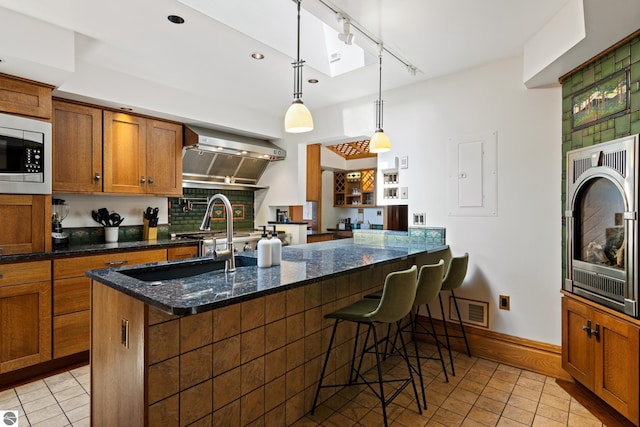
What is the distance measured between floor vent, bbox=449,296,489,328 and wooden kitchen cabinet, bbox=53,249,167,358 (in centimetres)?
315

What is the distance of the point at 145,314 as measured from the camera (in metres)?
1.35

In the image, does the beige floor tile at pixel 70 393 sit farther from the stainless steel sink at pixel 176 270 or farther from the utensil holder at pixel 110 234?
the utensil holder at pixel 110 234

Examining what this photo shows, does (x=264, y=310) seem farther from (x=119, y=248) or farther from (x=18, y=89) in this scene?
(x=18, y=89)

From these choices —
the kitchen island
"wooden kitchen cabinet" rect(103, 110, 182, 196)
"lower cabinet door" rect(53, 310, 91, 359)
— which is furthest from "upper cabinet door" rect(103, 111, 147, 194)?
the kitchen island

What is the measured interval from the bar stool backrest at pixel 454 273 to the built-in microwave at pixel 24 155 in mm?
3273

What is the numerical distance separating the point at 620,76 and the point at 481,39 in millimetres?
Result: 926

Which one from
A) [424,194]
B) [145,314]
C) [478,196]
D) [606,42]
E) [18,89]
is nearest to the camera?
[145,314]

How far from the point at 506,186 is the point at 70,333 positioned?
3.85m

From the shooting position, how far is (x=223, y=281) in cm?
159

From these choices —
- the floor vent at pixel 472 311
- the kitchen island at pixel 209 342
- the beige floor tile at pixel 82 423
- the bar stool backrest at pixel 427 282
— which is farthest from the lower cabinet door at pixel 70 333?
the floor vent at pixel 472 311

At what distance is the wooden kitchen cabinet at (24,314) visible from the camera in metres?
2.44

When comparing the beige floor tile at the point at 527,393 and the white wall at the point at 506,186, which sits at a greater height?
the white wall at the point at 506,186

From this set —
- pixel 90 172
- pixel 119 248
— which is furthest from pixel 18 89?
pixel 119 248

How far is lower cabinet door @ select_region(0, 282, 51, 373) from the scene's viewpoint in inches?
96.3
